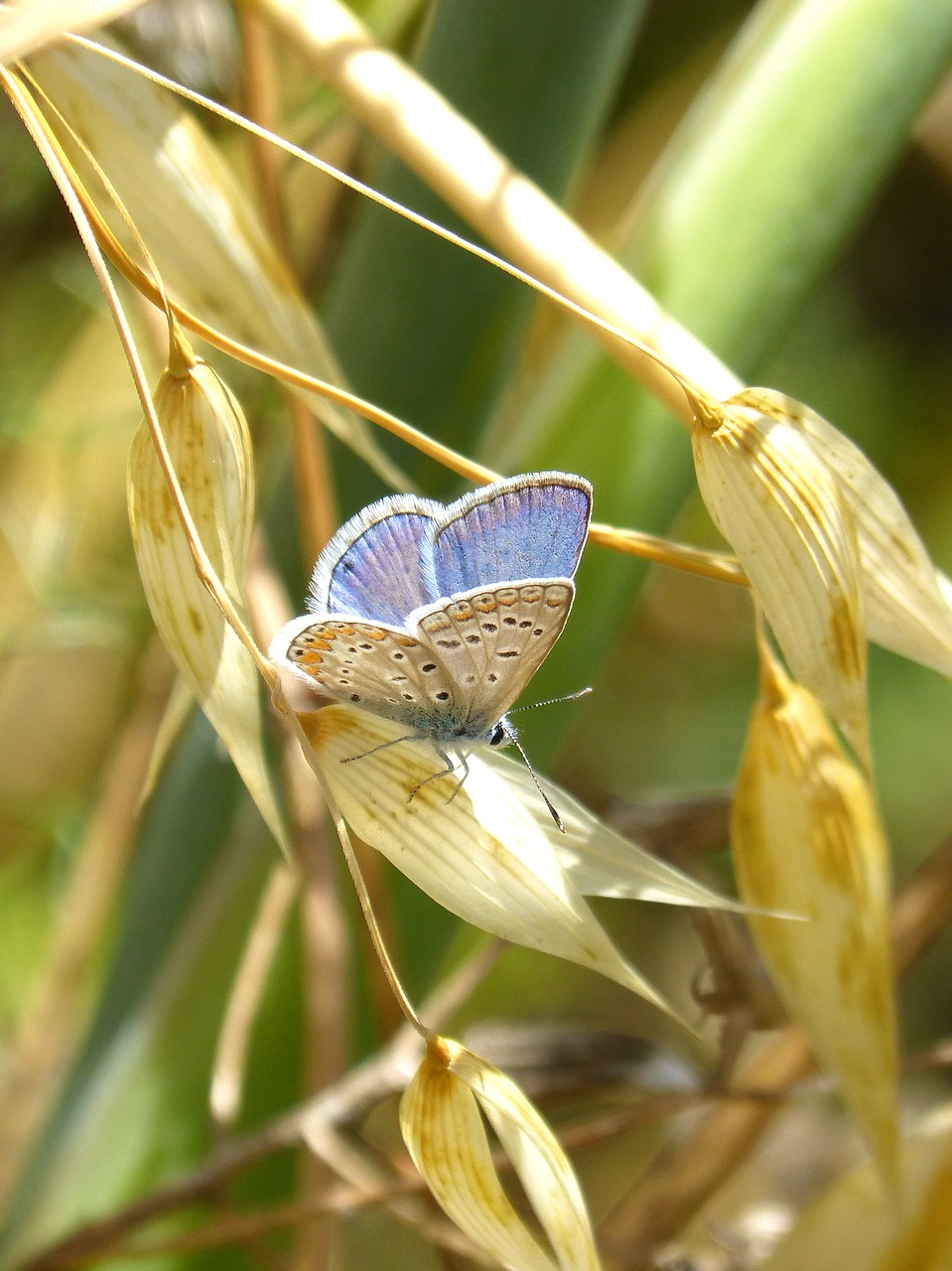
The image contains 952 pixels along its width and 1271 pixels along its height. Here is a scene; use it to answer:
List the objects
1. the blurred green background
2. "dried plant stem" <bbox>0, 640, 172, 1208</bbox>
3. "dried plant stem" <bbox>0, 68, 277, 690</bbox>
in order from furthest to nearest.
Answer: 1. "dried plant stem" <bbox>0, 640, 172, 1208</bbox>
2. the blurred green background
3. "dried plant stem" <bbox>0, 68, 277, 690</bbox>

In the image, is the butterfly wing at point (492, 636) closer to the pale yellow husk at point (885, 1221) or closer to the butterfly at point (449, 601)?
the butterfly at point (449, 601)

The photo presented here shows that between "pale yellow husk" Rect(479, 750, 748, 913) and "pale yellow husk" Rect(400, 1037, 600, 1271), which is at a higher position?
"pale yellow husk" Rect(479, 750, 748, 913)

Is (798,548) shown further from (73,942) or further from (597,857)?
(73,942)

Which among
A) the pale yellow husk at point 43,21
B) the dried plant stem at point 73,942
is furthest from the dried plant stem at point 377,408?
the dried plant stem at point 73,942

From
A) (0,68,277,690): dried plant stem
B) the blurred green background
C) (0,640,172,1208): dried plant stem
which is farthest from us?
(0,640,172,1208): dried plant stem

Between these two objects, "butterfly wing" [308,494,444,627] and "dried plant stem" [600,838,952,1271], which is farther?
"dried plant stem" [600,838,952,1271]

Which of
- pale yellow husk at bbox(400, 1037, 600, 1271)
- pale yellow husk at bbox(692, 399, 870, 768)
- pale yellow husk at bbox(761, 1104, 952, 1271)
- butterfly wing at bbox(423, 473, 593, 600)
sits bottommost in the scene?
pale yellow husk at bbox(761, 1104, 952, 1271)

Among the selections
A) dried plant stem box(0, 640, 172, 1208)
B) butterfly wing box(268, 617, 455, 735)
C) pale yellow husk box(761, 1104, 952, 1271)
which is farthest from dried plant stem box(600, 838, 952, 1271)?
dried plant stem box(0, 640, 172, 1208)

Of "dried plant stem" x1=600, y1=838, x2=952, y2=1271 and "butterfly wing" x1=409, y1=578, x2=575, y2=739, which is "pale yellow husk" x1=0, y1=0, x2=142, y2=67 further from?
"dried plant stem" x1=600, y1=838, x2=952, y2=1271
